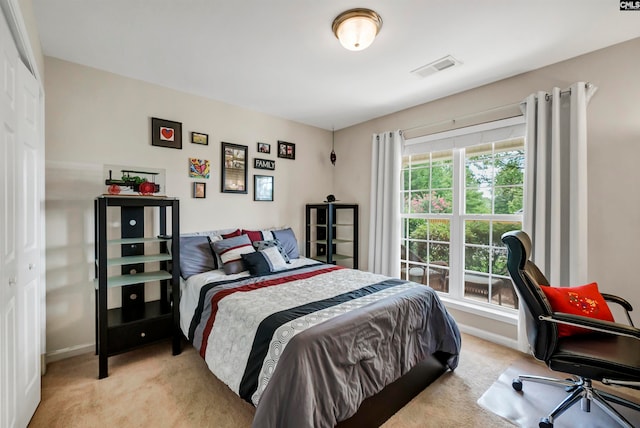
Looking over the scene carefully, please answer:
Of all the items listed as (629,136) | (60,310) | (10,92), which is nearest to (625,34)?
(629,136)

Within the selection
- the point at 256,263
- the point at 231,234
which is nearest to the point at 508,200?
the point at 256,263

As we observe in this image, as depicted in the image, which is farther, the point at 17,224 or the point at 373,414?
the point at 373,414

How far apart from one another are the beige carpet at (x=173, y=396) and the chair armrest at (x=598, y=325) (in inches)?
28.3

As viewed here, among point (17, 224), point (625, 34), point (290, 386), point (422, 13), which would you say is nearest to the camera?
point (290, 386)

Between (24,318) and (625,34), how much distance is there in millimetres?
4315

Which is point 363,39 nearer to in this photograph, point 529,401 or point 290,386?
point 290,386

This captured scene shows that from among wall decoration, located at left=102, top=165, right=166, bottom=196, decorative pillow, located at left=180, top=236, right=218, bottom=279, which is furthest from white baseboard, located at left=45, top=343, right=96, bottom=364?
wall decoration, located at left=102, top=165, right=166, bottom=196

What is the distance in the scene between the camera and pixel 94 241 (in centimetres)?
248

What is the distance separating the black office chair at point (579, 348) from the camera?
1.47 meters

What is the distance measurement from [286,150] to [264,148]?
0.34m

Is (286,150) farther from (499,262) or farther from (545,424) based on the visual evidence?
(545,424)

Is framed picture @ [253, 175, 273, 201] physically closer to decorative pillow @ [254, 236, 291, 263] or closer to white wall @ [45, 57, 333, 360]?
white wall @ [45, 57, 333, 360]

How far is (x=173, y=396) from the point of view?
1.92 meters

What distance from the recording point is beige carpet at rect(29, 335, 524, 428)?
1.71m
